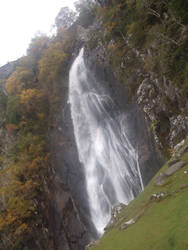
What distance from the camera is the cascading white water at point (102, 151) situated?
16.5m

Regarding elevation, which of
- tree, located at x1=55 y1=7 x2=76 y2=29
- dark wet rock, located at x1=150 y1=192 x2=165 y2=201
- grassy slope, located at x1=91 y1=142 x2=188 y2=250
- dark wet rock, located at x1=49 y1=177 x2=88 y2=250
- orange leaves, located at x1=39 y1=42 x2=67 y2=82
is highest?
tree, located at x1=55 y1=7 x2=76 y2=29

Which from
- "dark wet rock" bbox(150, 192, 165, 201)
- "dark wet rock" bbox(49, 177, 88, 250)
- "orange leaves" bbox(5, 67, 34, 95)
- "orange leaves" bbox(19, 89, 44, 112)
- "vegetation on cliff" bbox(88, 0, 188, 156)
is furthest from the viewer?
"orange leaves" bbox(5, 67, 34, 95)

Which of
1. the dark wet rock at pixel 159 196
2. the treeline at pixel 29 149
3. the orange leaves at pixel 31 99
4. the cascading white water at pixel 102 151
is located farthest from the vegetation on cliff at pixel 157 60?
the orange leaves at pixel 31 99

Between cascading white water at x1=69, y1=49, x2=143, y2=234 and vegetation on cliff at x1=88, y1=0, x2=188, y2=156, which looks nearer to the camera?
vegetation on cliff at x1=88, y1=0, x2=188, y2=156

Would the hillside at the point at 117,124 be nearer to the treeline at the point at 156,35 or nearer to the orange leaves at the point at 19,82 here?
the treeline at the point at 156,35

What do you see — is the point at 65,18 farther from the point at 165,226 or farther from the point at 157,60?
the point at 165,226

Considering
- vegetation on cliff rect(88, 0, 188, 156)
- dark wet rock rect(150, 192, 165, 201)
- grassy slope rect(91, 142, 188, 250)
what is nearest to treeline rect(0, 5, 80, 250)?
vegetation on cliff rect(88, 0, 188, 156)

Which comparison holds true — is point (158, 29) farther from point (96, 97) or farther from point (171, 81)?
point (96, 97)

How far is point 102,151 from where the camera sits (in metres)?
19.5

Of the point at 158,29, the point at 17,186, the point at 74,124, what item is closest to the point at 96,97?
the point at 74,124

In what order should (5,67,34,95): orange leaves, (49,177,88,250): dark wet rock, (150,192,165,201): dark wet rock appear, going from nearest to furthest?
(150,192,165,201): dark wet rock → (49,177,88,250): dark wet rock → (5,67,34,95): orange leaves

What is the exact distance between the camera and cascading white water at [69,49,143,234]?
649 inches

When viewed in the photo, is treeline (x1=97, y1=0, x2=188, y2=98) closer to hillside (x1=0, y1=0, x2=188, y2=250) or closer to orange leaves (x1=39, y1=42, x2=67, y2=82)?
hillside (x1=0, y1=0, x2=188, y2=250)

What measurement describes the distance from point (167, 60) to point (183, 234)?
1021 cm
